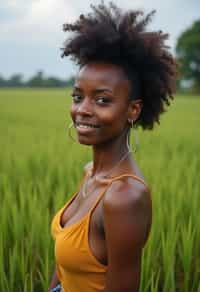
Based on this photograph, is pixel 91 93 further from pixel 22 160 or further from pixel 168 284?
pixel 22 160

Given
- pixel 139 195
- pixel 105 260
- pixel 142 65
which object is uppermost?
pixel 142 65

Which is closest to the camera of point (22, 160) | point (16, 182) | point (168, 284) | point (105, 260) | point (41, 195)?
point (105, 260)

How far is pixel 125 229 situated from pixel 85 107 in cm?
32

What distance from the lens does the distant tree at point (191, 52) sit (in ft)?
129

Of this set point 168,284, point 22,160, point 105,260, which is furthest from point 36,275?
point 22,160

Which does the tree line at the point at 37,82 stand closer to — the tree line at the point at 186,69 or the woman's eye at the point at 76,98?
the tree line at the point at 186,69

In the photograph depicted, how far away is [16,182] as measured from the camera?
332 cm

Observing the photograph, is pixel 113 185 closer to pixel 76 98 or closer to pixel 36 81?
pixel 76 98

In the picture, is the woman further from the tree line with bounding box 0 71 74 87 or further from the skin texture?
the tree line with bounding box 0 71 74 87

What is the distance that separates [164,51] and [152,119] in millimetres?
192

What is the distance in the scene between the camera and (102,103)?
120 centimetres

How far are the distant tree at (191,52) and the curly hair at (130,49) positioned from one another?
1480 inches

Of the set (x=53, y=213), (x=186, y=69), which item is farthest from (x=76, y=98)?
(x=186, y=69)

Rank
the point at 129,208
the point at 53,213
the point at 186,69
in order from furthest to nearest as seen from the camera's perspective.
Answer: the point at 186,69, the point at 53,213, the point at 129,208
